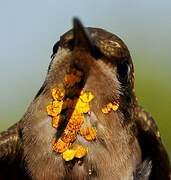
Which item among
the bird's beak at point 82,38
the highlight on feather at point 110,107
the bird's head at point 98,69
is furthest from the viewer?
the highlight on feather at point 110,107

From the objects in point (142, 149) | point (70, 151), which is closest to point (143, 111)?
point (142, 149)

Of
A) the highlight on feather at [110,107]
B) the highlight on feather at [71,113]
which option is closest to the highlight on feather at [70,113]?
the highlight on feather at [71,113]

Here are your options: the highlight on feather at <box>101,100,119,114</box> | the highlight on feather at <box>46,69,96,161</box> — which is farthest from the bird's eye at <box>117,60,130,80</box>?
the highlight on feather at <box>46,69,96,161</box>

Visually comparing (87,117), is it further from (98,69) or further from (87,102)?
Result: (98,69)

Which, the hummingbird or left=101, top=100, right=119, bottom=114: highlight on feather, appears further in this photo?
left=101, top=100, right=119, bottom=114: highlight on feather

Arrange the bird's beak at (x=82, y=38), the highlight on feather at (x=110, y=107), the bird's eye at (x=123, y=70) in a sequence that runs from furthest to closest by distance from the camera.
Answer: the bird's eye at (x=123, y=70), the highlight on feather at (x=110, y=107), the bird's beak at (x=82, y=38)

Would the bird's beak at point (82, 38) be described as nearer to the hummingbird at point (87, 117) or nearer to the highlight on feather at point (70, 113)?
the hummingbird at point (87, 117)

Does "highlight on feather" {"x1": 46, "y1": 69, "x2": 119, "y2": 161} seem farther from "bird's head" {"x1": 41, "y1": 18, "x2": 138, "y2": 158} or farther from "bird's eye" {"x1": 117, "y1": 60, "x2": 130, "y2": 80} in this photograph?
"bird's eye" {"x1": 117, "y1": 60, "x2": 130, "y2": 80}

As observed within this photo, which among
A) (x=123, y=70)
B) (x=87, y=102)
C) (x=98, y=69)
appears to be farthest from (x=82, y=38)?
(x=123, y=70)

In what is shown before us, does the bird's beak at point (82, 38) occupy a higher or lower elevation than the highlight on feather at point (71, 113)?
higher
